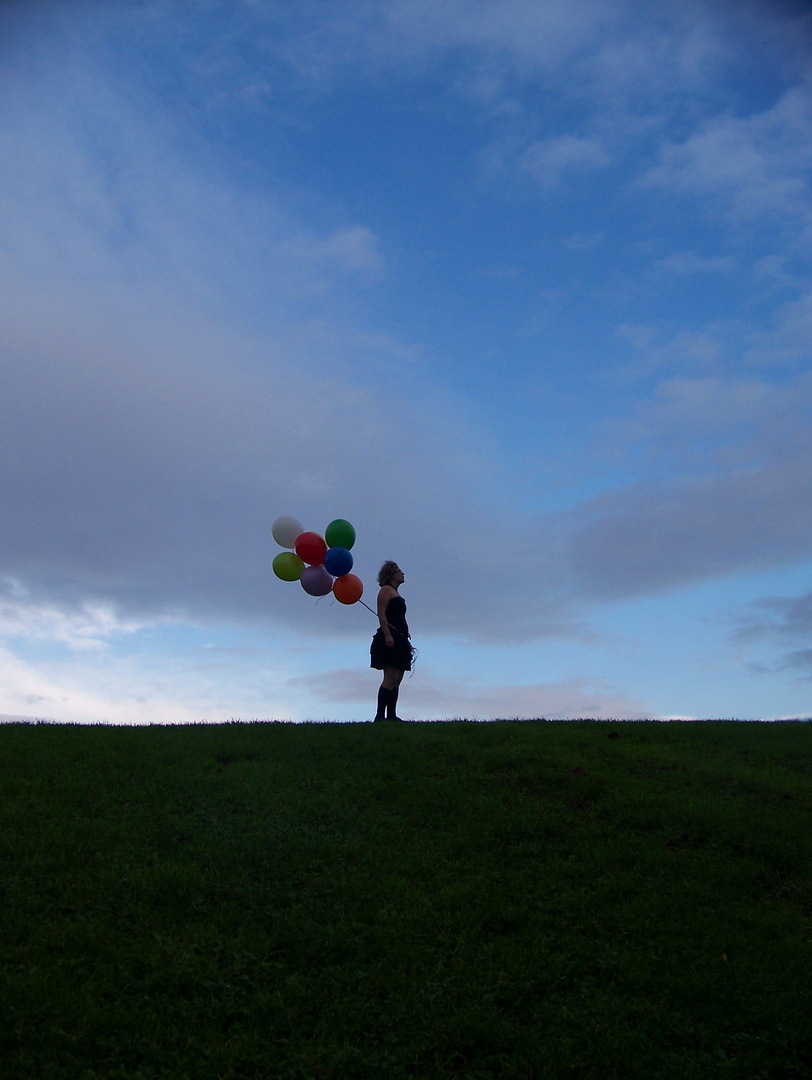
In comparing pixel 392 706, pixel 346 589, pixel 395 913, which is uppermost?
pixel 346 589

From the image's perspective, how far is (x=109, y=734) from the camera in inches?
492

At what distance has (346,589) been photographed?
1497 centimetres

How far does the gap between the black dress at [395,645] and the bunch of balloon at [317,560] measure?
703mm

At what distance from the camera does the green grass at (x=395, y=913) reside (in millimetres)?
5965

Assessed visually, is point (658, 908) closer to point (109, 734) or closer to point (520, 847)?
point (520, 847)

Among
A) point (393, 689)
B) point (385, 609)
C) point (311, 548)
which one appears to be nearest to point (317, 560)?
point (311, 548)

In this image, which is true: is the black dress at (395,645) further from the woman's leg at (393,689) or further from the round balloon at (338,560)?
the round balloon at (338,560)

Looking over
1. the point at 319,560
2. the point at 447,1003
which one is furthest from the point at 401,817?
the point at 319,560

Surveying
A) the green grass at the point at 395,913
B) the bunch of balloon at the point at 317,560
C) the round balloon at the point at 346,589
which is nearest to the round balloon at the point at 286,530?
the bunch of balloon at the point at 317,560

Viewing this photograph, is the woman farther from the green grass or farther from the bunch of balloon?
the green grass

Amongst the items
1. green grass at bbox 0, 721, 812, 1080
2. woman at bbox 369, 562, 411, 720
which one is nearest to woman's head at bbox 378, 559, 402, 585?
Result: woman at bbox 369, 562, 411, 720

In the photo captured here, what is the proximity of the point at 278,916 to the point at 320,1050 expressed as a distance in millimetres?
1685

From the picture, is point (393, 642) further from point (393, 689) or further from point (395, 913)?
point (395, 913)

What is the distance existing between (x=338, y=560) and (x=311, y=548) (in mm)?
544
